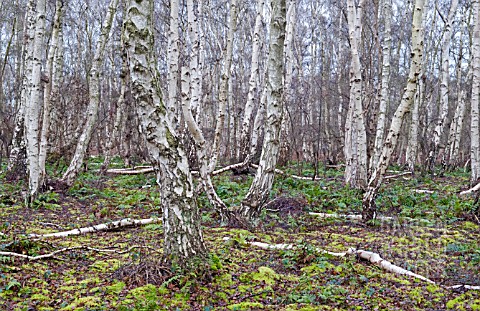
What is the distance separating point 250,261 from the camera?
18.1ft

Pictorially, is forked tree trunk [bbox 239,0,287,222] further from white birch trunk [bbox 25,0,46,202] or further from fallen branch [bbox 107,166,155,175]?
fallen branch [bbox 107,166,155,175]

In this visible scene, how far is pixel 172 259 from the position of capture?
4.56 m

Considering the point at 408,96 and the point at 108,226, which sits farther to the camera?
the point at 408,96

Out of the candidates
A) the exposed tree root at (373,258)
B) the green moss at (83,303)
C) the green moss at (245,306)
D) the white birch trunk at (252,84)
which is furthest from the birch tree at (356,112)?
the green moss at (83,303)

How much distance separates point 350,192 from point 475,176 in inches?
146

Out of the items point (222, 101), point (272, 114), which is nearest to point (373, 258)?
point (272, 114)

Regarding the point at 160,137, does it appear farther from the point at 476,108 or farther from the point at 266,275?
the point at 476,108

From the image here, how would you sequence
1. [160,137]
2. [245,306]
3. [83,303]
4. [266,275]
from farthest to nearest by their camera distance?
[266,275] < [160,137] < [245,306] < [83,303]

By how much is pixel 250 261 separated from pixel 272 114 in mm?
2541

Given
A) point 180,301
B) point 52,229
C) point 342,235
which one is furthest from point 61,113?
point 180,301

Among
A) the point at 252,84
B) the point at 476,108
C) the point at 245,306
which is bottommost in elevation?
the point at 245,306

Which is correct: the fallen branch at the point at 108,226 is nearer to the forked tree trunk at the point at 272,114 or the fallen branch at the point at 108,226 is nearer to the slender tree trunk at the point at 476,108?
the forked tree trunk at the point at 272,114

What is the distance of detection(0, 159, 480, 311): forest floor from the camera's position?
13.9ft

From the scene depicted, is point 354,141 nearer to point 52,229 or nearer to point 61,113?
point 52,229
